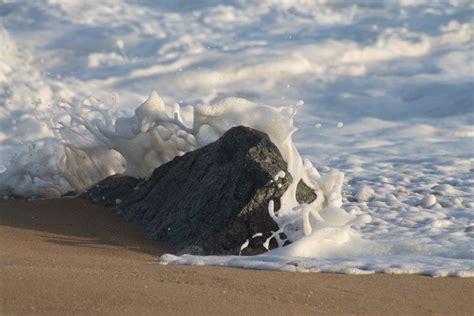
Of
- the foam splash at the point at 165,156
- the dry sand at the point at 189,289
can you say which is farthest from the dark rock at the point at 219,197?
the dry sand at the point at 189,289

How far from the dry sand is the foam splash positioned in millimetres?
640

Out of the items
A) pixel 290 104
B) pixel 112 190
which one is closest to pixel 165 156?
pixel 112 190

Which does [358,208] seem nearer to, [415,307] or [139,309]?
[415,307]

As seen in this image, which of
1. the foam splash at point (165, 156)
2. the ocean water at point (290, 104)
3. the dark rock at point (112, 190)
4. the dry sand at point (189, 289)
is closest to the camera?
the dry sand at point (189, 289)

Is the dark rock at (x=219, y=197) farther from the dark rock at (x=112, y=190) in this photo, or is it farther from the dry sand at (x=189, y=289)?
the dry sand at (x=189, y=289)

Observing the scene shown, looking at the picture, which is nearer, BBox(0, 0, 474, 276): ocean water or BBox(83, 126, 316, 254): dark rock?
BBox(83, 126, 316, 254): dark rock

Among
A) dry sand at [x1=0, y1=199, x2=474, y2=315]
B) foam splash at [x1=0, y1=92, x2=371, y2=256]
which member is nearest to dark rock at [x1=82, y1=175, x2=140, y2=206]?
foam splash at [x1=0, y1=92, x2=371, y2=256]

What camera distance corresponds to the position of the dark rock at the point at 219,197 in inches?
158

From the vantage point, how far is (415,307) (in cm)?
291

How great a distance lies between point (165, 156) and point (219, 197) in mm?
863

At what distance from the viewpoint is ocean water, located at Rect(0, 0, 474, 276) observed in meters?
4.21

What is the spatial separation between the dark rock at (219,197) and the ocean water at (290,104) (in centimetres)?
12

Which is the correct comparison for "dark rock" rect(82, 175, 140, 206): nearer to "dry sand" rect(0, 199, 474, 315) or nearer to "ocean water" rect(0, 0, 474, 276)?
"ocean water" rect(0, 0, 474, 276)

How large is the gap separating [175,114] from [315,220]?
3.90 feet
